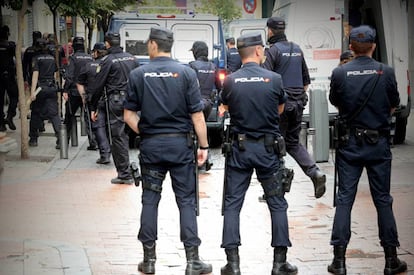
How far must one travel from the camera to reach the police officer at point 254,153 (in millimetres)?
6887

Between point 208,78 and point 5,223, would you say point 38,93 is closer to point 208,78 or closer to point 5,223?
point 208,78

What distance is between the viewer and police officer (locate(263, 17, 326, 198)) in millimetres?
9820

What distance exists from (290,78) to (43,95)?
6.89m

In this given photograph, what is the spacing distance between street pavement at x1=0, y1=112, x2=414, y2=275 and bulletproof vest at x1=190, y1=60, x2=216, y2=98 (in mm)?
1288

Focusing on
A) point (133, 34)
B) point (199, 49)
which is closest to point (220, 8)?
point (133, 34)

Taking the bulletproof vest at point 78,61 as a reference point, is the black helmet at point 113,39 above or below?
above

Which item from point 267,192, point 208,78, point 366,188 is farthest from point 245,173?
point 208,78

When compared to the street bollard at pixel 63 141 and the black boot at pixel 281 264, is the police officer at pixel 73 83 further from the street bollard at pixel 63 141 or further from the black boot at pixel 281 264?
the black boot at pixel 281 264

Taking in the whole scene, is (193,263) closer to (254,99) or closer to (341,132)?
(254,99)

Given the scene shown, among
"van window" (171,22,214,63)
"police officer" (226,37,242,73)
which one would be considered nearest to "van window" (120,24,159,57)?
"van window" (171,22,214,63)

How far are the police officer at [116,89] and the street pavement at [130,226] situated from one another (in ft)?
1.10

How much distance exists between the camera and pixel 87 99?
13.9 metres

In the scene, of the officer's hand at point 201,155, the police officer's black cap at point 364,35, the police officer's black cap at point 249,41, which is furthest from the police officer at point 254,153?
the police officer's black cap at point 364,35

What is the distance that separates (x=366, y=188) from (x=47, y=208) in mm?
4082
